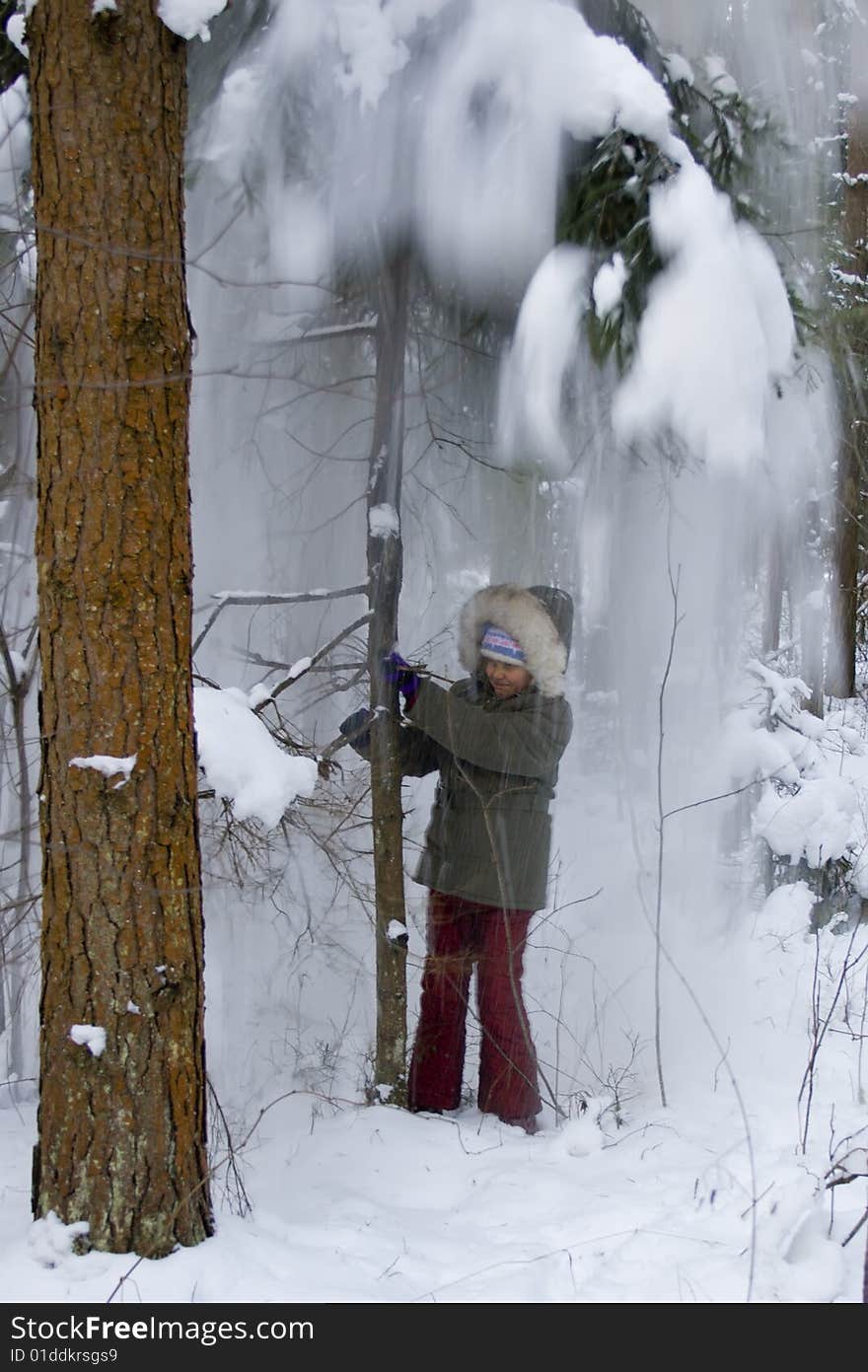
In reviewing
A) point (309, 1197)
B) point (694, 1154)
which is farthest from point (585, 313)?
point (309, 1197)

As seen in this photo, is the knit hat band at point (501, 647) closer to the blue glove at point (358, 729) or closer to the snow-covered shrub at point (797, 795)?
the blue glove at point (358, 729)

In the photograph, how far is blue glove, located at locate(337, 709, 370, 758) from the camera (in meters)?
3.78

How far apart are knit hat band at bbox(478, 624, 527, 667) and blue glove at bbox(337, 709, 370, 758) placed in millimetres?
523

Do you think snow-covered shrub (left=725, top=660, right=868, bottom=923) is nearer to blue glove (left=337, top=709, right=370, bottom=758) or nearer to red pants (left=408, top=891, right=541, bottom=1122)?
red pants (left=408, top=891, right=541, bottom=1122)

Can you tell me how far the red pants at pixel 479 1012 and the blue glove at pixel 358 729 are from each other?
65cm

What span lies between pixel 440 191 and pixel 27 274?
1.75 meters

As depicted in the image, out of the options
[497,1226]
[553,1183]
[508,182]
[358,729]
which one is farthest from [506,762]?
[508,182]

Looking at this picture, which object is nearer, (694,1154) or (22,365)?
(694,1154)

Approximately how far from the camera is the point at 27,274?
4070mm

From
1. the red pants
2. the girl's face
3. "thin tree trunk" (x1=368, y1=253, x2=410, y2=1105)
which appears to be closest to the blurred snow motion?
"thin tree trunk" (x1=368, y1=253, x2=410, y2=1105)

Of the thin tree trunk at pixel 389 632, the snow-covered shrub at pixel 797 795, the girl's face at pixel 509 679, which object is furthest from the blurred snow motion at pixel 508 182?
the snow-covered shrub at pixel 797 795

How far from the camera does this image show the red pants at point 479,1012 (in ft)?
12.0

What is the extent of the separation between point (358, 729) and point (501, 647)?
628 millimetres
